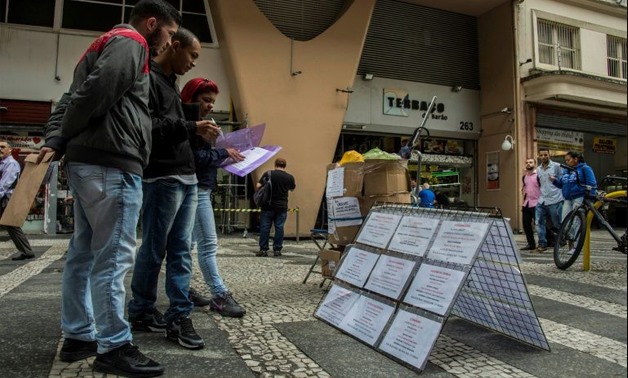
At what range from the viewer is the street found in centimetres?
265

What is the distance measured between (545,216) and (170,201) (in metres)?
7.91

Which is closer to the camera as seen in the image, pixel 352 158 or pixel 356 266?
pixel 356 266

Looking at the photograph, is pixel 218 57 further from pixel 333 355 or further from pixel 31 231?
pixel 333 355

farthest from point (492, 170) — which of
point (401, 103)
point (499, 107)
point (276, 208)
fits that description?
point (276, 208)

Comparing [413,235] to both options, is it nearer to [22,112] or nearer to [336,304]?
[336,304]

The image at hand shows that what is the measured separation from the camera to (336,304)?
361cm

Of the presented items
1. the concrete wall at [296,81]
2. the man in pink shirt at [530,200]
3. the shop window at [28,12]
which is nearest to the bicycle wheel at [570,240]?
the man in pink shirt at [530,200]

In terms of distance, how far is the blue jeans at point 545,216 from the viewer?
28.7 feet

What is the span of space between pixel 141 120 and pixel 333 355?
1711 millimetres

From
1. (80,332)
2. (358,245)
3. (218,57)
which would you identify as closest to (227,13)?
(218,57)

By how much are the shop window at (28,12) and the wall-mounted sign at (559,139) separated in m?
15.0

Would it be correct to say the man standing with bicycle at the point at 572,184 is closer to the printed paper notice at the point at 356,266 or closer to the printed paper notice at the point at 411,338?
the printed paper notice at the point at 356,266

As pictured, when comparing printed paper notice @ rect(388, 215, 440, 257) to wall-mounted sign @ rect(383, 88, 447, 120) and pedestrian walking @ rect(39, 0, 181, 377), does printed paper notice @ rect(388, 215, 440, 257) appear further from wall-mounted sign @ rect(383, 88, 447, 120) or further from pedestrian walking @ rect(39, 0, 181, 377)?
wall-mounted sign @ rect(383, 88, 447, 120)

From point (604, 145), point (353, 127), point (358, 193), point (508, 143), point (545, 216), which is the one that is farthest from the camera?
point (604, 145)
